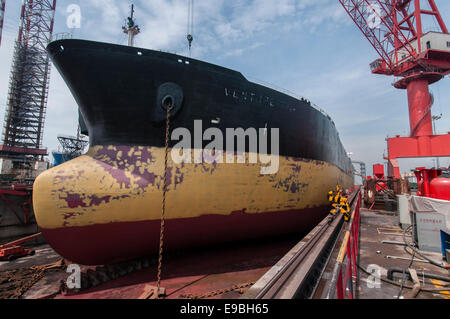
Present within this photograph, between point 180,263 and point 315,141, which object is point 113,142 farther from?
point 315,141

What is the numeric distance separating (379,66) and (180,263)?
1306 inches

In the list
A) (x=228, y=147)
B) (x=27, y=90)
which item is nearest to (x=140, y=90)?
(x=228, y=147)

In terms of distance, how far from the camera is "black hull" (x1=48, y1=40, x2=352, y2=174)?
227 inches

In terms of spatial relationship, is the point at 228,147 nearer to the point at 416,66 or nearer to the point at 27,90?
the point at 416,66

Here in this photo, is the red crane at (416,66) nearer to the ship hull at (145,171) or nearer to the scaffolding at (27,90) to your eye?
the ship hull at (145,171)

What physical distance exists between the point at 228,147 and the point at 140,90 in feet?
9.43

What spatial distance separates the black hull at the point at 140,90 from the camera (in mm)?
5758

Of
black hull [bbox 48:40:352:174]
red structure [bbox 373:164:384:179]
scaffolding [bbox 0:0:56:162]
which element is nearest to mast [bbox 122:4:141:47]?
black hull [bbox 48:40:352:174]

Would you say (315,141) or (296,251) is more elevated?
(315,141)

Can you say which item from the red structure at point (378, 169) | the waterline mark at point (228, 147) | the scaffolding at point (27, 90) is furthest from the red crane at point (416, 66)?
the scaffolding at point (27, 90)

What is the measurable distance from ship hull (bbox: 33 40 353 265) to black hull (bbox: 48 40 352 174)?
3 centimetres

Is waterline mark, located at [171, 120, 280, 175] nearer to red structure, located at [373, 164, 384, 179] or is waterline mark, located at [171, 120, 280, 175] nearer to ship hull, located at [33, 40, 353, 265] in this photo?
ship hull, located at [33, 40, 353, 265]

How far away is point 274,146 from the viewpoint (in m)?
7.47

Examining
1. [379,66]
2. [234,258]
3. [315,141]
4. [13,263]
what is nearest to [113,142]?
[234,258]
